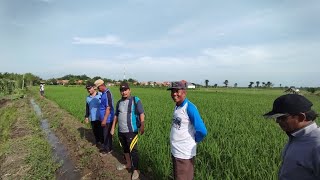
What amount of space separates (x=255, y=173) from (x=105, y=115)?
333cm

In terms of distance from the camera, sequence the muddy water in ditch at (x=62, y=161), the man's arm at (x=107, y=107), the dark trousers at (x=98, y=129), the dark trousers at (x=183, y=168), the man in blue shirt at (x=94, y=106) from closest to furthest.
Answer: the dark trousers at (x=183, y=168) → the muddy water in ditch at (x=62, y=161) → the man's arm at (x=107, y=107) → the man in blue shirt at (x=94, y=106) → the dark trousers at (x=98, y=129)

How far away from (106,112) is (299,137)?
15.9 ft

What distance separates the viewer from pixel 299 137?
1977 millimetres

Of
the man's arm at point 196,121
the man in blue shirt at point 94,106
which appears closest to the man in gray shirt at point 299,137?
the man's arm at point 196,121

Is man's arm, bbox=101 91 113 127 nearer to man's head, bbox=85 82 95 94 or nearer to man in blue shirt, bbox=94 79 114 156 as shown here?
man in blue shirt, bbox=94 79 114 156

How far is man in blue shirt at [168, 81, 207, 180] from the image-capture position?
3.65 m

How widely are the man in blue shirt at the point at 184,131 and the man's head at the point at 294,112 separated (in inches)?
64.3

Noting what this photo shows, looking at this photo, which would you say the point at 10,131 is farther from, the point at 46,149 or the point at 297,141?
the point at 297,141

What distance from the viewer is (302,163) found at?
6.21 feet

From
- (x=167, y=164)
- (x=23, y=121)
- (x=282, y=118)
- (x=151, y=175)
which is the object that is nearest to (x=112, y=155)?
(x=151, y=175)

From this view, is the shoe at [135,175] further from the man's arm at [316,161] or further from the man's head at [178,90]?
the man's arm at [316,161]

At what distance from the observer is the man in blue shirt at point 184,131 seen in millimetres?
3647

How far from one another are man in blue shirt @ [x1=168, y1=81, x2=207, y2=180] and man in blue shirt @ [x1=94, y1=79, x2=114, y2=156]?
2.90 metres

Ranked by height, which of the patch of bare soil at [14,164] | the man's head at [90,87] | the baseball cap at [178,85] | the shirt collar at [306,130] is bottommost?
the patch of bare soil at [14,164]
